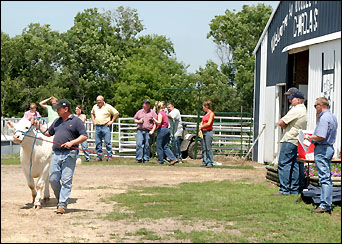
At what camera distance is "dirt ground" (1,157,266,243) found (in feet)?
A: 24.5

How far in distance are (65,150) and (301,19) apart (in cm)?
871

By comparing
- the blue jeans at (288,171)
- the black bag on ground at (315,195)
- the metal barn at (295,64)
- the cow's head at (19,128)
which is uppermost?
the metal barn at (295,64)

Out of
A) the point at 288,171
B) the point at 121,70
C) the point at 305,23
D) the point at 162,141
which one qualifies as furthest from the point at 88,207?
the point at 121,70

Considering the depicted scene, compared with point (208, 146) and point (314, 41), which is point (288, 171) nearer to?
point (314, 41)

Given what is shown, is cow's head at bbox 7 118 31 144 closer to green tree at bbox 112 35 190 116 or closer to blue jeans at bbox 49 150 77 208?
blue jeans at bbox 49 150 77 208

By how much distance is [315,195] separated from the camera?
10.0 m

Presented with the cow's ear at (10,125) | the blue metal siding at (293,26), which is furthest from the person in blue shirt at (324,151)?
the cow's ear at (10,125)

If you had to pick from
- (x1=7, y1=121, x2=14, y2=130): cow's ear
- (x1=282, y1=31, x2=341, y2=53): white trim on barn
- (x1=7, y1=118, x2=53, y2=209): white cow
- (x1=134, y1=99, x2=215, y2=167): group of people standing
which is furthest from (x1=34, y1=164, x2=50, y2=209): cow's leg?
(x1=134, y1=99, x2=215, y2=167): group of people standing

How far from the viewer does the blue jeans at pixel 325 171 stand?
29.9 feet

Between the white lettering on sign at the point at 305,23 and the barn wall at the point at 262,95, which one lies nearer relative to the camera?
the white lettering on sign at the point at 305,23

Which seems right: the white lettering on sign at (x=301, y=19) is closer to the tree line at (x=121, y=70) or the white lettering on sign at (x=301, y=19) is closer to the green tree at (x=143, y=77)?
the tree line at (x=121, y=70)

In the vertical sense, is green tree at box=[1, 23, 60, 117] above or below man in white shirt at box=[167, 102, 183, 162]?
above

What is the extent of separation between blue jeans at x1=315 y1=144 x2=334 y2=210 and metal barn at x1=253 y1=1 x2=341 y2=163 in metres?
3.59

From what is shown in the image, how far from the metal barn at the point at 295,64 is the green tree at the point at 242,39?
23.2 metres
